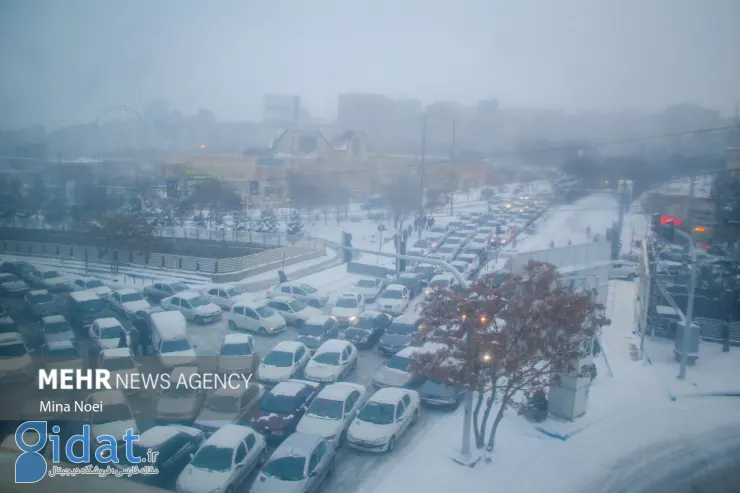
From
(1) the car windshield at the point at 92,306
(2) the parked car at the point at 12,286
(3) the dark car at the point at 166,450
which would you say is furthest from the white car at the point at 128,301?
(3) the dark car at the point at 166,450

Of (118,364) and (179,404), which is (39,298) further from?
(179,404)

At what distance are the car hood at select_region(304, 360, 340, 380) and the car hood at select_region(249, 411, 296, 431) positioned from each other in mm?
1063

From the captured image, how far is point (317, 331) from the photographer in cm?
812

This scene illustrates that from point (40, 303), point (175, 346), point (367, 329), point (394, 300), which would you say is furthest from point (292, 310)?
point (40, 303)

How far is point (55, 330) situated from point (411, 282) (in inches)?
265

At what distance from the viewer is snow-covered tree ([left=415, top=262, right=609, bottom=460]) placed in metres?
4.82

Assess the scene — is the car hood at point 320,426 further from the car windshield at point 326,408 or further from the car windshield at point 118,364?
the car windshield at point 118,364

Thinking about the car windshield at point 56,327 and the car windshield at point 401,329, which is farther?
the car windshield at point 401,329

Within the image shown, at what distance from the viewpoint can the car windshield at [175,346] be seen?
7086 millimetres

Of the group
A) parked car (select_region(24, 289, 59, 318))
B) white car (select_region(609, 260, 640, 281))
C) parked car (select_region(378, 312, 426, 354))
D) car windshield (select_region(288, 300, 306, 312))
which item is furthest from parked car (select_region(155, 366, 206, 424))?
white car (select_region(609, 260, 640, 281))

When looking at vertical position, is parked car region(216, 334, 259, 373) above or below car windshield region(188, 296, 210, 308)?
below

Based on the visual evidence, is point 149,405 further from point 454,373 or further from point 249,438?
point 454,373

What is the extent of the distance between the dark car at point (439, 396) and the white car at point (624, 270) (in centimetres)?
846

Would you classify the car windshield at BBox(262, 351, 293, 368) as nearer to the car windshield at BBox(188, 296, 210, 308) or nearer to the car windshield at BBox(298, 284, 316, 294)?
the car windshield at BBox(188, 296, 210, 308)
